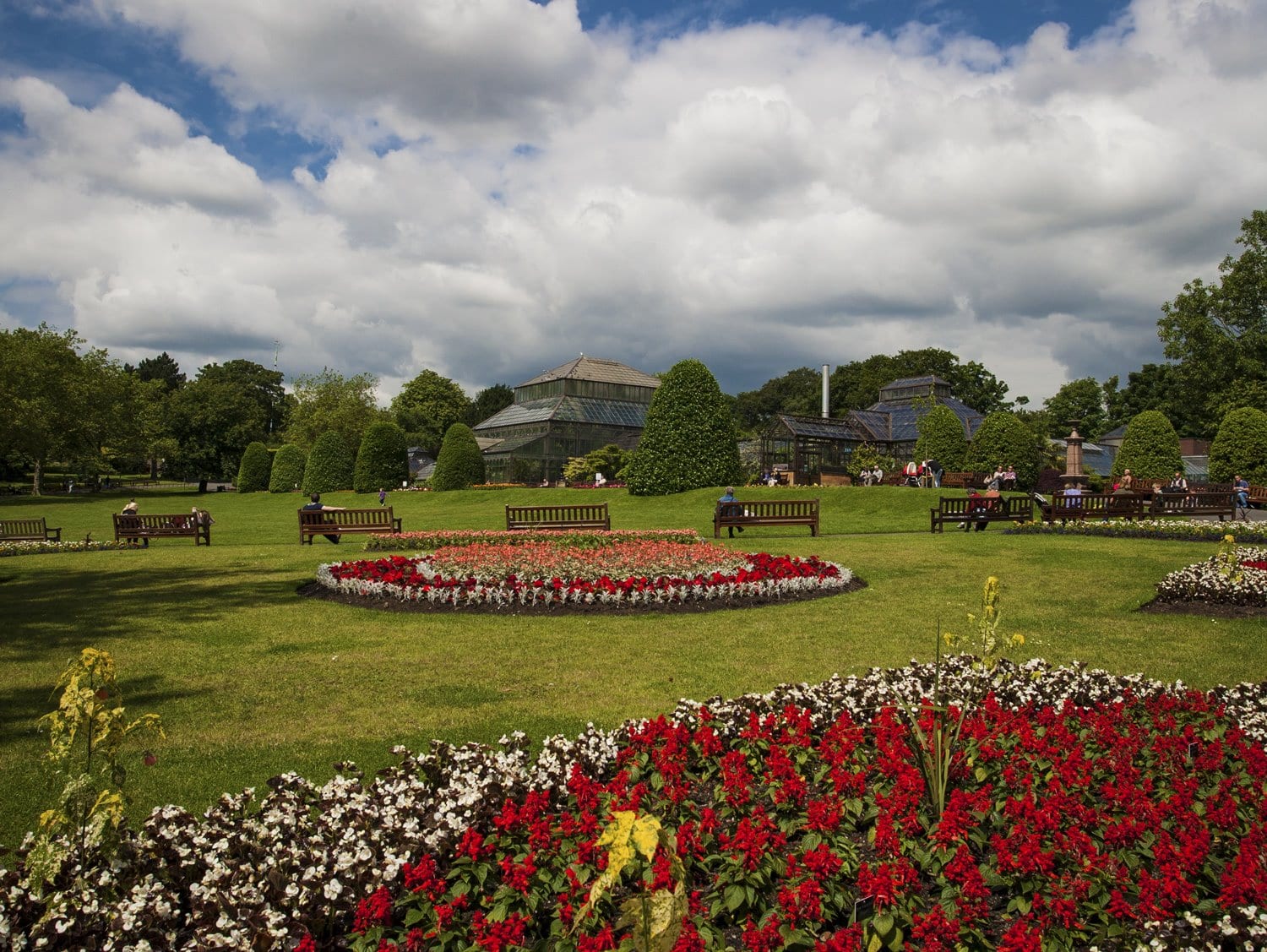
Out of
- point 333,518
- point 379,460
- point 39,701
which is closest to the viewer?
point 39,701

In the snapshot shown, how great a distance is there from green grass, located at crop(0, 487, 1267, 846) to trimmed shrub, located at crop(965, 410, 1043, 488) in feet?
68.3

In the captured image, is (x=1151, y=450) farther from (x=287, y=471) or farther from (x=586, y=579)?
(x=287, y=471)

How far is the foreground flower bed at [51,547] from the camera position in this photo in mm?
17125

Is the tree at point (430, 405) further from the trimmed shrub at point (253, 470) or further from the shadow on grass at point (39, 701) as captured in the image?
the shadow on grass at point (39, 701)

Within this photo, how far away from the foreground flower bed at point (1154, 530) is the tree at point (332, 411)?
43.0 m

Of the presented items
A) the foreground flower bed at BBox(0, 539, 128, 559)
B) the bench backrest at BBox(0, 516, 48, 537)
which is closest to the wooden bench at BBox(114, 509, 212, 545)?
the foreground flower bed at BBox(0, 539, 128, 559)

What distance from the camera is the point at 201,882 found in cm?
298

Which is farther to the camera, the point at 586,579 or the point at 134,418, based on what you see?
the point at 134,418

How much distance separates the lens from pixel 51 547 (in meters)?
17.5

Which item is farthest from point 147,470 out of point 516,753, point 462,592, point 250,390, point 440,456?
point 516,753

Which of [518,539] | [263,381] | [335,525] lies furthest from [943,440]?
[263,381]

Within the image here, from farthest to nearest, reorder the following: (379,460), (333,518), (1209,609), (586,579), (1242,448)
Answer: (379,460), (1242,448), (333,518), (586,579), (1209,609)

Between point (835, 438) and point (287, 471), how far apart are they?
95.2 ft

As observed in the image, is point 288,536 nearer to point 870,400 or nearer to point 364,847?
point 364,847
